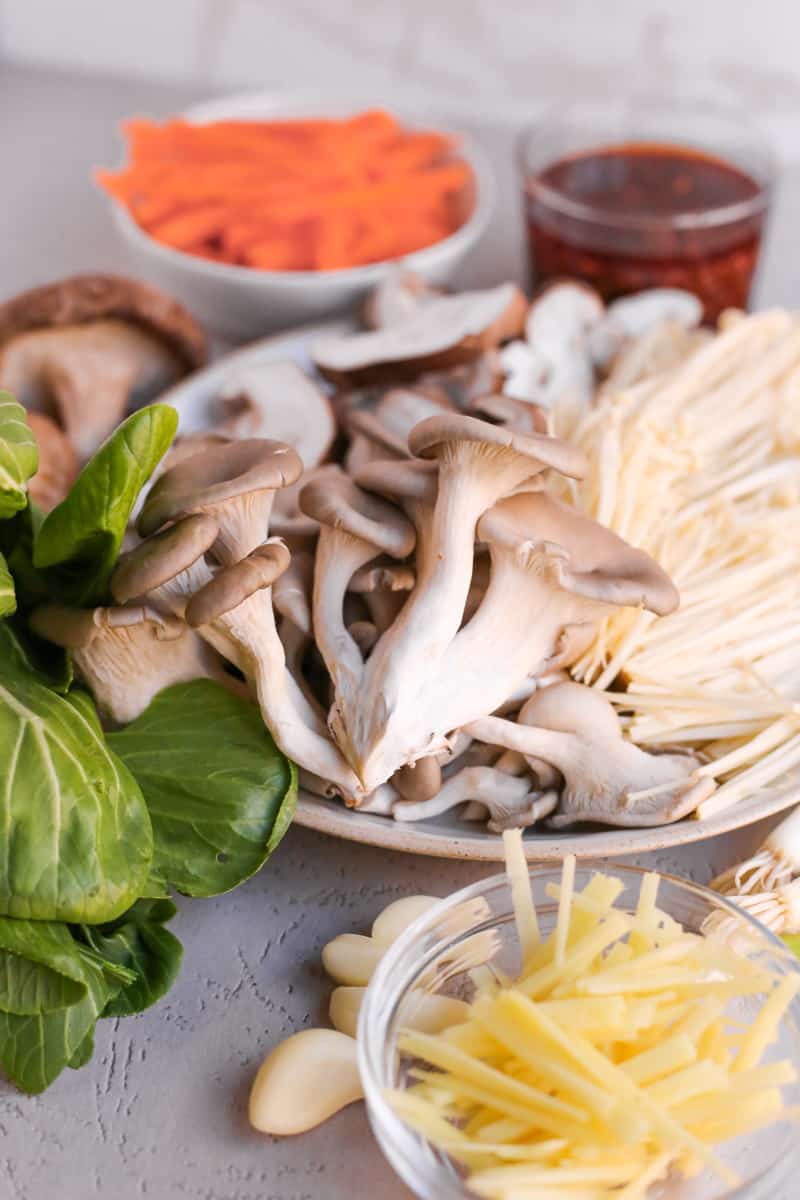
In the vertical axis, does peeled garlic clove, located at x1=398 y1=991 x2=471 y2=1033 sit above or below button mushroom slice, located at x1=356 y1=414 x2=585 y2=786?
below

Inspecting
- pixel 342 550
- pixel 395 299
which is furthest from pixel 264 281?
pixel 342 550

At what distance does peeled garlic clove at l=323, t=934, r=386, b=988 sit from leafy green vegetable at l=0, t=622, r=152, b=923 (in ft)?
0.65

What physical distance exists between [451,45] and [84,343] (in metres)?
1.28

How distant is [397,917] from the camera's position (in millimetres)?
1097

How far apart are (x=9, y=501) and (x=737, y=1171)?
28.3 inches

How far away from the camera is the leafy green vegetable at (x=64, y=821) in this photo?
3.02ft

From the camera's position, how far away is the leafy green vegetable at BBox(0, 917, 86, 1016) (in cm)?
94

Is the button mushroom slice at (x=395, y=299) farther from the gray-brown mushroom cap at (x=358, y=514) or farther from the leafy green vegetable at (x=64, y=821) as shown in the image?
the leafy green vegetable at (x=64, y=821)

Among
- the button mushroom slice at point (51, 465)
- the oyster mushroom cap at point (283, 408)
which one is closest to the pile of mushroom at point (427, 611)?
the oyster mushroom cap at point (283, 408)

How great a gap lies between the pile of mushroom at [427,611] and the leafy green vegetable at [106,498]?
30mm

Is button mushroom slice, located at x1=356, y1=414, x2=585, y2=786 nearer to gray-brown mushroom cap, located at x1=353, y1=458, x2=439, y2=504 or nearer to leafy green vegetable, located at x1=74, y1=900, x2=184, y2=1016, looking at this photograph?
gray-brown mushroom cap, located at x1=353, y1=458, x2=439, y2=504

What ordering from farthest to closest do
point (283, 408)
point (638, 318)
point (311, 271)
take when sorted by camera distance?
Result: 1. point (311, 271)
2. point (638, 318)
3. point (283, 408)

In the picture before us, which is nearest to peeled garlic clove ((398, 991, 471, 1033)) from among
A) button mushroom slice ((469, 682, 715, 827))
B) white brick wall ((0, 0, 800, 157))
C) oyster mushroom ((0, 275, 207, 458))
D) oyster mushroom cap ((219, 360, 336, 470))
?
button mushroom slice ((469, 682, 715, 827))

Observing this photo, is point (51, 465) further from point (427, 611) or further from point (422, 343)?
point (427, 611)
